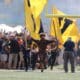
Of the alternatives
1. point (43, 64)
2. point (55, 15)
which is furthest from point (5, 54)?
point (55, 15)

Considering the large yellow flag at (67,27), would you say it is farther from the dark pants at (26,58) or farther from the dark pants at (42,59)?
the dark pants at (42,59)

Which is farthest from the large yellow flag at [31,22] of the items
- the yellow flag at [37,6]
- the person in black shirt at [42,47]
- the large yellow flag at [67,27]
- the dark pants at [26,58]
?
the large yellow flag at [67,27]

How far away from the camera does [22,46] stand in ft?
84.5

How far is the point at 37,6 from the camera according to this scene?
28.2m

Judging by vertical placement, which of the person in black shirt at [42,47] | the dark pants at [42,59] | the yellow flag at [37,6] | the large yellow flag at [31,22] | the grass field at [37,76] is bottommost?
the grass field at [37,76]

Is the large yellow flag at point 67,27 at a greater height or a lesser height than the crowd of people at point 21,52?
greater

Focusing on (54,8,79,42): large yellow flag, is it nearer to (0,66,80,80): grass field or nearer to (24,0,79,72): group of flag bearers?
(24,0,79,72): group of flag bearers

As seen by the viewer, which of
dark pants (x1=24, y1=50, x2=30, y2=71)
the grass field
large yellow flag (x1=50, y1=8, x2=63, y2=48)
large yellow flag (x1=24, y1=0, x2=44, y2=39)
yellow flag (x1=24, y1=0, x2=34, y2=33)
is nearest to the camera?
the grass field

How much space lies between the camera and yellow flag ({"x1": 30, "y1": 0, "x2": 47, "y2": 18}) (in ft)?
91.8

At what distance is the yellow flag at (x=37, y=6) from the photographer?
1101 inches

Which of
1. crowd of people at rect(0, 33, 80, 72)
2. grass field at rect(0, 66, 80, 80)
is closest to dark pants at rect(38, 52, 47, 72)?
crowd of people at rect(0, 33, 80, 72)

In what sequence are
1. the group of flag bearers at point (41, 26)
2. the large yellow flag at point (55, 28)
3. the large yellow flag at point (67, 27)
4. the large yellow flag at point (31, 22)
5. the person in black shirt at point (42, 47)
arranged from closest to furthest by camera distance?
1. the person in black shirt at point (42, 47)
2. the group of flag bearers at point (41, 26)
3. the large yellow flag at point (31, 22)
4. the large yellow flag at point (55, 28)
5. the large yellow flag at point (67, 27)

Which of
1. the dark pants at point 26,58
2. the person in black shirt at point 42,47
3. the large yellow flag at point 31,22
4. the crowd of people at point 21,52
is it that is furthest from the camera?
Result: the large yellow flag at point 31,22

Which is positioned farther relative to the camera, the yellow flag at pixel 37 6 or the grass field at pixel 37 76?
the yellow flag at pixel 37 6
